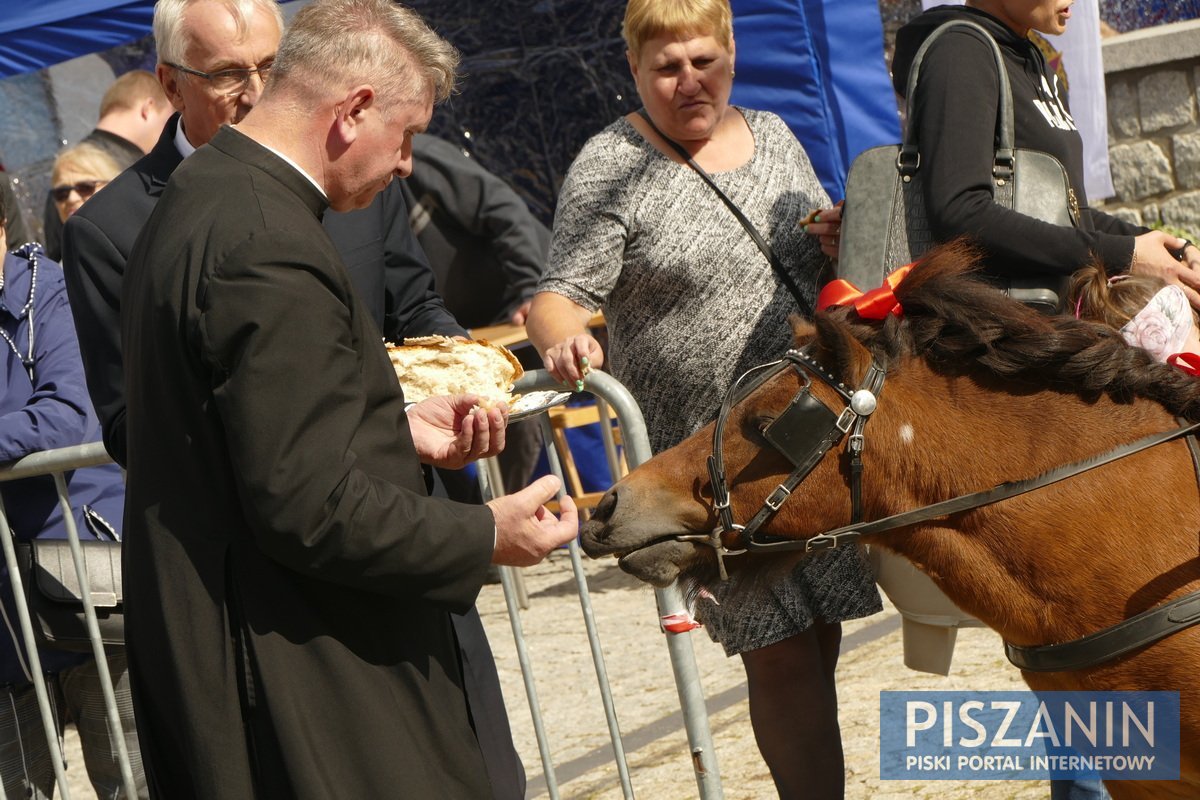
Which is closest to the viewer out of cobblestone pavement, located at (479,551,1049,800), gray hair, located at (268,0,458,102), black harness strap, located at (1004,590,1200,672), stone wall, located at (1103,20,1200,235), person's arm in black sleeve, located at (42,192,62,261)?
gray hair, located at (268,0,458,102)

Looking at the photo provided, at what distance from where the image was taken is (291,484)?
1.94m

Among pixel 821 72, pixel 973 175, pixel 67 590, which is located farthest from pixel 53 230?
pixel 973 175

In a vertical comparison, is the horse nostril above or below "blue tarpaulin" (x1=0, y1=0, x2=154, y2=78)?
below

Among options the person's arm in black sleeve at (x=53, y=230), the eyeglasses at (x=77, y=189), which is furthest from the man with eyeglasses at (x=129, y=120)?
the eyeglasses at (x=77, y=189)

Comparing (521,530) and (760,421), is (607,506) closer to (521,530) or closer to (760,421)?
(760,421)

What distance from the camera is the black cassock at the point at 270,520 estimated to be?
1.96 m

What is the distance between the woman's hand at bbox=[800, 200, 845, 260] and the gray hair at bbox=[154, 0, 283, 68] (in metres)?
1.41

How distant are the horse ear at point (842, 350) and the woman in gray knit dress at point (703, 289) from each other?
0.81 meters

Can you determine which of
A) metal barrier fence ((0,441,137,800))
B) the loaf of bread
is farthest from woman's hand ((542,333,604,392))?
metal barrier fence ((0,441,137,800))

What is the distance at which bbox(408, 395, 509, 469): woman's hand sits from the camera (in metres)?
2.48

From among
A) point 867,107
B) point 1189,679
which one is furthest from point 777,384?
point 867,107

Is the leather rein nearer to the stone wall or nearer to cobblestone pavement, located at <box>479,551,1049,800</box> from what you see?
cobblestone pavement, located at <box>479,551,1049,800</box>

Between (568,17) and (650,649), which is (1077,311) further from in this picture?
(568,17)

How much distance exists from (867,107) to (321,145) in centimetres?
505
